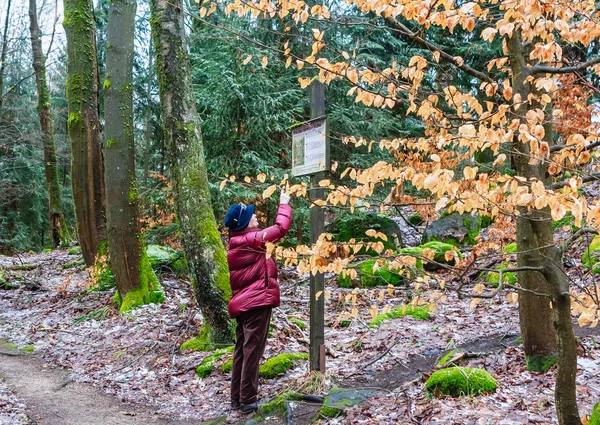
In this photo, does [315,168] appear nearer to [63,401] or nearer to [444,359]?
[444,359]

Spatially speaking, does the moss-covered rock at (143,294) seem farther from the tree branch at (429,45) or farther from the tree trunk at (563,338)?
the tree trunk at (563,338)

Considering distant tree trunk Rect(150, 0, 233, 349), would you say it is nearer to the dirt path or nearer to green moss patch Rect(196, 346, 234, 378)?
green moss patch Rect(196, 346, 234, 378)

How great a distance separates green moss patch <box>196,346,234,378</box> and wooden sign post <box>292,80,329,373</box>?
63.6 inches

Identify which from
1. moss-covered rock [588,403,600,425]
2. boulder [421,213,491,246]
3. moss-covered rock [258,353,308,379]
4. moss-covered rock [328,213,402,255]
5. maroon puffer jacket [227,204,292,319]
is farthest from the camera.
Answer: boulder [421,213,491,246]

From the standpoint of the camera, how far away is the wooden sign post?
193 inches

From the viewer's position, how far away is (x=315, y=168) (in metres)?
4.93

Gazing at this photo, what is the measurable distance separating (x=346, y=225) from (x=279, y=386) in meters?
7.33

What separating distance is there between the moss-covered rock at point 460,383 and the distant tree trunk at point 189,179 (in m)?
3.29

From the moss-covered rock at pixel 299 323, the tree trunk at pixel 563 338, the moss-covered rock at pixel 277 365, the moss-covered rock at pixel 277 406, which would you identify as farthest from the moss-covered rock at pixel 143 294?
the tree trunk at pixel 563 338

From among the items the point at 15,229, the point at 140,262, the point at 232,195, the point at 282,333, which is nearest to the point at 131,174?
the point at 140,262

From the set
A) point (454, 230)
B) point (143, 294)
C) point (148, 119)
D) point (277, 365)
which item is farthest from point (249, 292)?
point (148, 119)

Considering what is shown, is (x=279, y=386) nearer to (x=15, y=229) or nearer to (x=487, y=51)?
(x=487, y=51)

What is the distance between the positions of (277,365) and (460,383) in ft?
7.46

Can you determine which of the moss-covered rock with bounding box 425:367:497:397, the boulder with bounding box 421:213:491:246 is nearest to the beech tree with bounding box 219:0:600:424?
the moss-covered rock with bounding box 425:367:497:397
